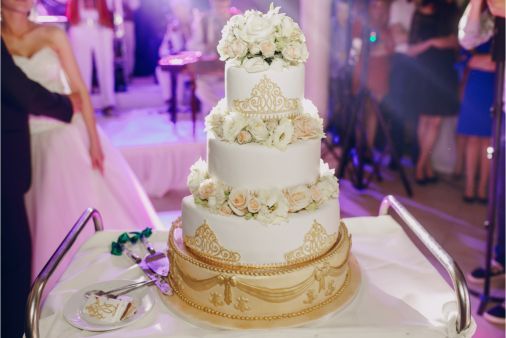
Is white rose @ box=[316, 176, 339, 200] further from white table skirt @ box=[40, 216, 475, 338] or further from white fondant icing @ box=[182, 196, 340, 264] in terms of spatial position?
white table skirt @ box=[40, 216, 475, 338]

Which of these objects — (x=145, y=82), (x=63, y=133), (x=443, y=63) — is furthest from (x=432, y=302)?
(x=145, y=82)

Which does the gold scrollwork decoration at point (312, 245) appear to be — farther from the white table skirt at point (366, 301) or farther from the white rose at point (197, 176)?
the white rose at point (197, 176)

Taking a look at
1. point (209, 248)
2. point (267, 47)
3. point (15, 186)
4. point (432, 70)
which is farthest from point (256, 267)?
point (432, 70)

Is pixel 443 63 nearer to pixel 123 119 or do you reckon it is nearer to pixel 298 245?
pixel 123 119

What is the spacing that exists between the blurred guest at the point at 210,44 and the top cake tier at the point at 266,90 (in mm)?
4537

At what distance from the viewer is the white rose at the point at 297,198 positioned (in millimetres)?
1996

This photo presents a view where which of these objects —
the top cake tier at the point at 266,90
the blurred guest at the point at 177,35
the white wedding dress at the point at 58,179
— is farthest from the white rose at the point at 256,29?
the blurred guest at the point at 177,35

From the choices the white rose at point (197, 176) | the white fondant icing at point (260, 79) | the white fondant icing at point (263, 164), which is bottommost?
the white rose at point (197, 176)

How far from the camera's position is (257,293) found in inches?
76.8

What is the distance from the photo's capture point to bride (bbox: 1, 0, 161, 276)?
3.77 metres

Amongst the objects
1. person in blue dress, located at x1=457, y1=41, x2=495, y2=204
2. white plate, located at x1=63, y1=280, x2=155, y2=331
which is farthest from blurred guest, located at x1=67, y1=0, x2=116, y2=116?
white plate, located at x1=63, y1=280, x2=155, y2=331

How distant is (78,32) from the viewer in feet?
22.6

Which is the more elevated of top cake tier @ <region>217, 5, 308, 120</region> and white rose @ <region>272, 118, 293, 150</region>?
top cake tier @ <region>217, 5, 308, 120</region>

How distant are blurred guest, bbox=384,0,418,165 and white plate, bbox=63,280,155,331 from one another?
4.94 meters
